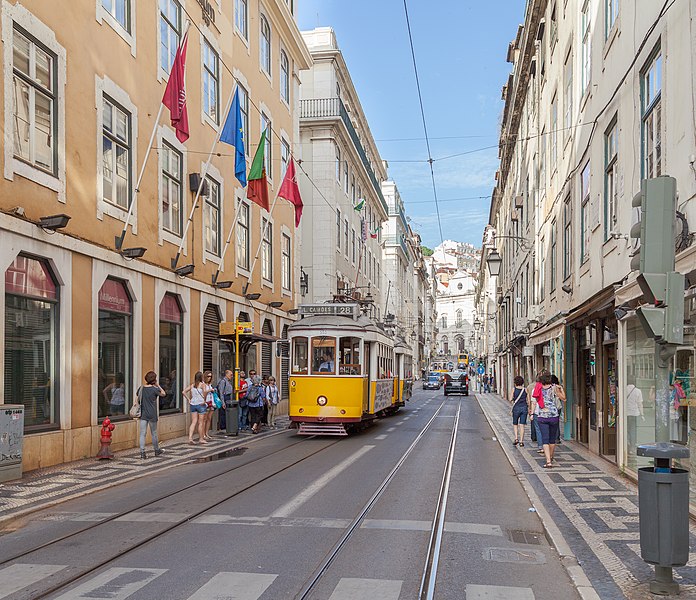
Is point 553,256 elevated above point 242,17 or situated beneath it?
situated beneath

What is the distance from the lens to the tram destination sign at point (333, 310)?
21128 millimetres

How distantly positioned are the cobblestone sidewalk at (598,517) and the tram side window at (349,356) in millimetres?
5179

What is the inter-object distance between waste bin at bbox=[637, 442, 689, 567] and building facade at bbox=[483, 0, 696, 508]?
2.72 meters

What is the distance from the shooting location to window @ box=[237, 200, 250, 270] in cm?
2534

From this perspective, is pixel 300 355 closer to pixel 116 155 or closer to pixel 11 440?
pixel 116 155

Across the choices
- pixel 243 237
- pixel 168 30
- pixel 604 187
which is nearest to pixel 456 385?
pixel 243 237

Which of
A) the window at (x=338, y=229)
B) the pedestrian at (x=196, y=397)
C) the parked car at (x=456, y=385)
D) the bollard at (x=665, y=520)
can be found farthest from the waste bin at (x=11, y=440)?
the parked car at (x=456, y=385)

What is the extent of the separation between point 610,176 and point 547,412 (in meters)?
4.65

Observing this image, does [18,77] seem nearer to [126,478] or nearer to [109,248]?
[109,248]

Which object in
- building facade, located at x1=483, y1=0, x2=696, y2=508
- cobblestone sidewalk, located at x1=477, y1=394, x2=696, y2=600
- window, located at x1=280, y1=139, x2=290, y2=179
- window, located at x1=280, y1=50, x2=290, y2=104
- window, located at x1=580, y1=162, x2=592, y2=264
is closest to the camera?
cobblestone sidewalk, located at x1=477, y1=394, x2=696, y2=600

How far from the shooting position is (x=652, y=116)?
11078 mm

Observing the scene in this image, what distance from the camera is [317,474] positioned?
498 inches

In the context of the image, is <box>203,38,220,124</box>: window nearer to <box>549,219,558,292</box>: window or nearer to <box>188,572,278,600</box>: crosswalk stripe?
<box>549,219,558,292</box>: window

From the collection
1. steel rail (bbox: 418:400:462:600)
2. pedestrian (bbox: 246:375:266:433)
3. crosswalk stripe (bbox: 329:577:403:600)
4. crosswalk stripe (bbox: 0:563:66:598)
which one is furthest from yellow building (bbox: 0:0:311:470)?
crosswalk stripe (bbox: 329:577:403:600)
